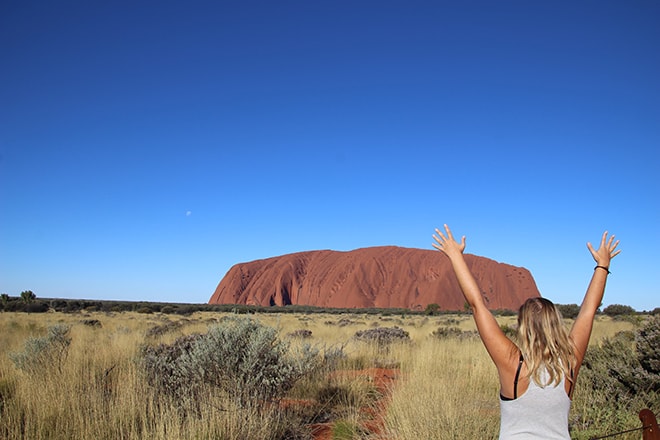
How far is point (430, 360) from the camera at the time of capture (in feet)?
29.6

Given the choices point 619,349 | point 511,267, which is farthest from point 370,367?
point 511,267

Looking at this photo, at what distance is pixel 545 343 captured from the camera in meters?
1.94

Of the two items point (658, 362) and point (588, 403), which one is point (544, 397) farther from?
point (658, 362)

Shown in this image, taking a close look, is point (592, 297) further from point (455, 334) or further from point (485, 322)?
point (455, 334)

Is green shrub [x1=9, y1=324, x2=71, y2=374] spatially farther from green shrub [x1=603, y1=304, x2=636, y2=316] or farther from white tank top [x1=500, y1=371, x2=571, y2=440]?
green shrub [x1=603, y1=304, x2=636, y2=316]

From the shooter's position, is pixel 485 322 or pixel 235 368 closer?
pixel 485 322

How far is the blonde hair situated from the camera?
6.28 ft

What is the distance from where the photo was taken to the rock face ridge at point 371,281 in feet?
253

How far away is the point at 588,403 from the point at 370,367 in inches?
202

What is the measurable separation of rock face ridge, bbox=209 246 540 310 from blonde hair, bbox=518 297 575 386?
74.1m

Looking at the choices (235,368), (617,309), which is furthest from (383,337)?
(617,309)

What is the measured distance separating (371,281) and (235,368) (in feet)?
249

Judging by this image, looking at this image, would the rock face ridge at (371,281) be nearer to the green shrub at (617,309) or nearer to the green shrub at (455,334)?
the green shrub at (617,309)

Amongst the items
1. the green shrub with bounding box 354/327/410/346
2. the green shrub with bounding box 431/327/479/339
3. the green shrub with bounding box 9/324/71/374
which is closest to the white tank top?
the green shrub with bounding box 9/324/71/374
